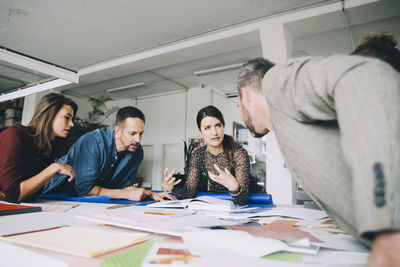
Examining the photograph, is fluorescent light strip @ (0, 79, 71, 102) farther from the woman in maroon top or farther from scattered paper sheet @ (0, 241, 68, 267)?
scattered paper sheet @ (0, 241, 68, 267)

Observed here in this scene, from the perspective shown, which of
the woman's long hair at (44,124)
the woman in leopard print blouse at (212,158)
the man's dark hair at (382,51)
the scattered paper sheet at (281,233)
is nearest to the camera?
the scattered paper sheet at (281,233)

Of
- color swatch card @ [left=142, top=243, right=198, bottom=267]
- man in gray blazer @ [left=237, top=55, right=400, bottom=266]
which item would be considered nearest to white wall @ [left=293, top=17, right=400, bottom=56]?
man in gray blazer @ [left=237, top=55, right=400, bottom=266]

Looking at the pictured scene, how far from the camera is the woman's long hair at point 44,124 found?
1.74 m

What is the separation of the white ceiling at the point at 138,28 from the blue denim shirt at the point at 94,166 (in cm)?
256

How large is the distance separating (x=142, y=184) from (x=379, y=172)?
808cm

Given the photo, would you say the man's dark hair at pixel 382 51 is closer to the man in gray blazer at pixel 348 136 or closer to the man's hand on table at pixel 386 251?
the man in gray blazer at pixel 348 136

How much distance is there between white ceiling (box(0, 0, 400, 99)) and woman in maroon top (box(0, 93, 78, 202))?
264cm

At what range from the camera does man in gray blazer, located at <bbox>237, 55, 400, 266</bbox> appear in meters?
0.41

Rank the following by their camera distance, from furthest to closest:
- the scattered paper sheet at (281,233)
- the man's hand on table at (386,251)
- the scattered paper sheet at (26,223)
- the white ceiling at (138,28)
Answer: the white ceiling at (138,28) → the scattered paper sheet at (26,223) → the scattered paper sheet at (281,233) → the man's hand on table at (386,251)

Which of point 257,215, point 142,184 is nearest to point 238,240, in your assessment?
point 257,215

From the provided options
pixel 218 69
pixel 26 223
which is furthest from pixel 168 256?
pixel 218 69

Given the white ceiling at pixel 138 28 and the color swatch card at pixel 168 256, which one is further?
the white ceiling at pixel 138 28

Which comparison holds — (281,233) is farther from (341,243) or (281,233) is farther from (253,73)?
(253,73)

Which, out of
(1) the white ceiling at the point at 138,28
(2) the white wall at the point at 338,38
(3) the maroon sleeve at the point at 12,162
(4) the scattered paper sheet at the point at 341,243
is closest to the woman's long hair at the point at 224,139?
(3) the maroon sleeve at the point at 12,162
